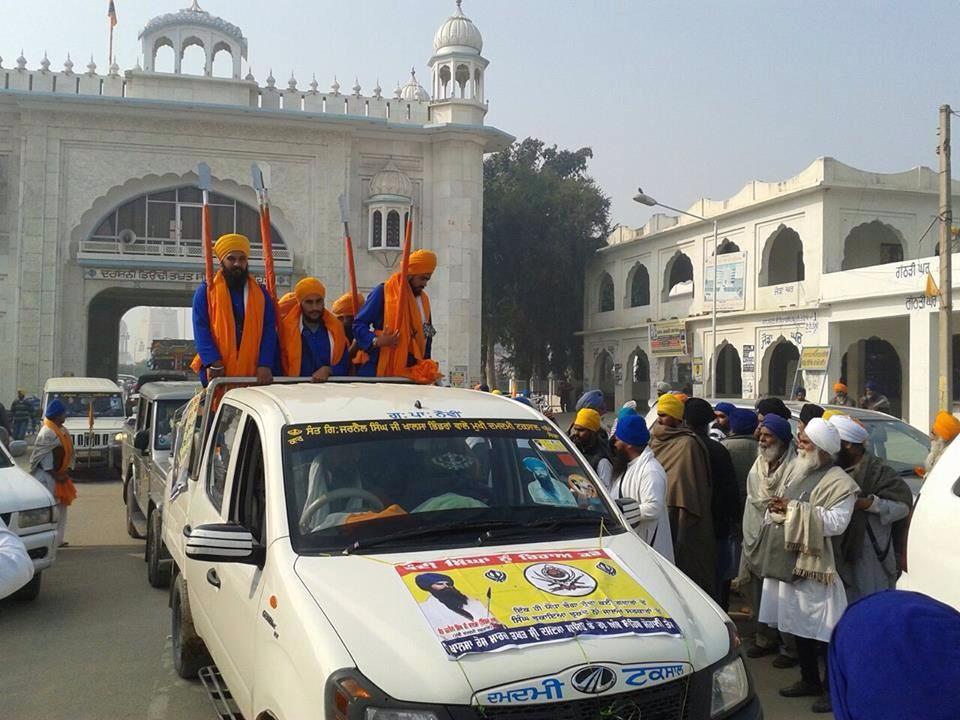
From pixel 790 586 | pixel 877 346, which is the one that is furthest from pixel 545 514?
pixel 877 346

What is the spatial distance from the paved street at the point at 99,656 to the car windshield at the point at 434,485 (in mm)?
1984

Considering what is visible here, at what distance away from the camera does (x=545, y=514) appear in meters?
3.63

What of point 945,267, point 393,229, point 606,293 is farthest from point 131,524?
point 606,293

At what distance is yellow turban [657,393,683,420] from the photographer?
570cm

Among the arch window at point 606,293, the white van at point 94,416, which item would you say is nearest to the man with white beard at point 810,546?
the white van at point 94,416

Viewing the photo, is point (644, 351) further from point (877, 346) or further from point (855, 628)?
point (855, 628)

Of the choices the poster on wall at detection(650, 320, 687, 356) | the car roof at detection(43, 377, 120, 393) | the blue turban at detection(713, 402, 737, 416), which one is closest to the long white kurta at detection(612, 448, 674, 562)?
the blue turban at detection(713, 402, 737, 416)

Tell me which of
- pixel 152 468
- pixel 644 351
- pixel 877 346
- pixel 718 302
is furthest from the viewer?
pixel 644 351

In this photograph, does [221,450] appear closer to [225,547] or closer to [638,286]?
[225,547]

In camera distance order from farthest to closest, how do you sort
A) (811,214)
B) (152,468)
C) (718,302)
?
(718,302) → (811,214) → (152,468)

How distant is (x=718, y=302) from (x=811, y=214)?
505cm

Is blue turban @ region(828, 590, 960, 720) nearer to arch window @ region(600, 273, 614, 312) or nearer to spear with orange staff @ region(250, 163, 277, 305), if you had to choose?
spear with orange staff @ region(250, 163, 277, 305)

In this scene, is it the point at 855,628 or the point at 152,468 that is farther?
the point at 152,468

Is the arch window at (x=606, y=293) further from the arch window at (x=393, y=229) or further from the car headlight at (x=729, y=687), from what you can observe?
the car headlight at (x=729, y=687)
